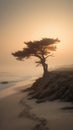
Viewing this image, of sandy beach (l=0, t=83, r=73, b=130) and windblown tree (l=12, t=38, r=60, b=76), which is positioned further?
windblown tree (l=12, t=38, r=60, b=76)

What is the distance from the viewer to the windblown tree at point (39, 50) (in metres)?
50.0

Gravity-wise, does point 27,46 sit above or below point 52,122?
above

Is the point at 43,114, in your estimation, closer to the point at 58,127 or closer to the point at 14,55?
the point at 58,127

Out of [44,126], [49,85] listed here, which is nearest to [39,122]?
[44,126]

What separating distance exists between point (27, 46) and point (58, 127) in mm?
30768

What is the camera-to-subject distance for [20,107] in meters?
31.8

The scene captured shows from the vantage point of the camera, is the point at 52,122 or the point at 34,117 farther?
the point at 34,117

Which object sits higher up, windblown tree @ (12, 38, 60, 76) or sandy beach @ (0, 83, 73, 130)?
windblown tree @ (12, 38, 60, 76)

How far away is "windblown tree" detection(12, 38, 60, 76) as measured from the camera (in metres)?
50.0

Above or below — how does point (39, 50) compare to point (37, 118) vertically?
above

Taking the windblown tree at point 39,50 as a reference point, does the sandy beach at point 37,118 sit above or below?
below

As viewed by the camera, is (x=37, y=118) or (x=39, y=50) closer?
(x=37, y=118)

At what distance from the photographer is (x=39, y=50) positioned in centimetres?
5059

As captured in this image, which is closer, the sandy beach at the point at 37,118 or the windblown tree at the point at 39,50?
the sandy beach at the point at 37,118
